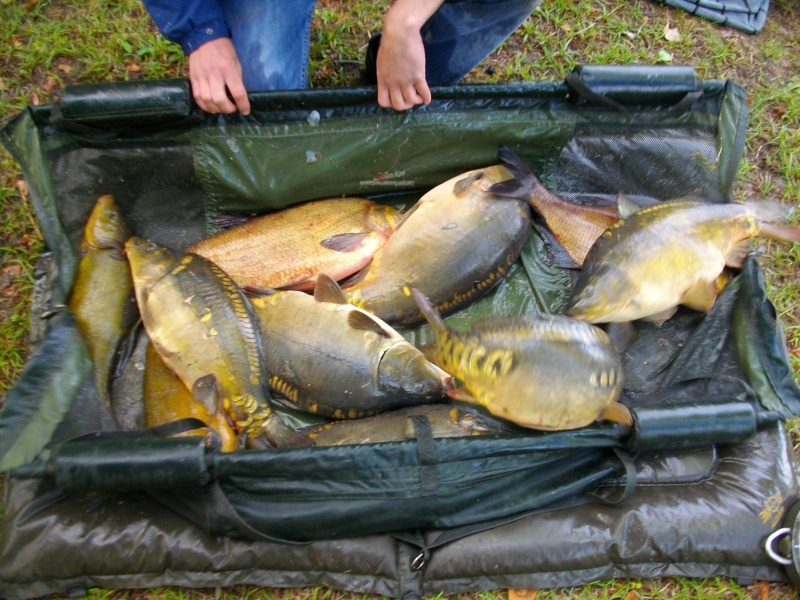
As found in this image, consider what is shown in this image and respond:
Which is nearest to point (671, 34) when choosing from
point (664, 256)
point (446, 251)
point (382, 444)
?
point (664, 256)

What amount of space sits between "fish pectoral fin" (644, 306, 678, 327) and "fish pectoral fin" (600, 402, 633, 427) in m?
0.70

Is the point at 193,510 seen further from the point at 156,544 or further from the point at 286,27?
the point at 286,27

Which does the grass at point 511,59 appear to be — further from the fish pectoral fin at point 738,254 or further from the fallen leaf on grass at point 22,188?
the fish pectoral fin at point 738,254

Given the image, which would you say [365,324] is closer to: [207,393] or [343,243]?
[343,243]

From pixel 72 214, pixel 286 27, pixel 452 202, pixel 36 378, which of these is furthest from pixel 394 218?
pixel 36 378

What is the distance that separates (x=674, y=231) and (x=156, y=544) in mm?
2185

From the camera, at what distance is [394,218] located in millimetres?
2660

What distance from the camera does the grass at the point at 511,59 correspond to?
2.77m

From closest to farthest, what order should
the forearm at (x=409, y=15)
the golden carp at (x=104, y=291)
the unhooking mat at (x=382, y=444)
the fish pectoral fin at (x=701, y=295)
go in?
the unhooking mat at (x=382, y=444)
the forearm at (x=409, y=15)
the golden carp at (x=104, y=291)
the fish pectoral fin at (x=701, y=295)

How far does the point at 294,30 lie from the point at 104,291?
1399 millimetres

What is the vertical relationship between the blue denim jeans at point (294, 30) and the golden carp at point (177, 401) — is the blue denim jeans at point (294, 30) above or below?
above

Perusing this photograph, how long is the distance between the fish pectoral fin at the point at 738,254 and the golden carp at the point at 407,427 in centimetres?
118

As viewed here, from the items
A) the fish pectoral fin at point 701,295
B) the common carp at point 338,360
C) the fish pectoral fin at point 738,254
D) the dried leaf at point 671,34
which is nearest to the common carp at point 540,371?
the common carp at point 338,360

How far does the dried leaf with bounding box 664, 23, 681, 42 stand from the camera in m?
3.57
